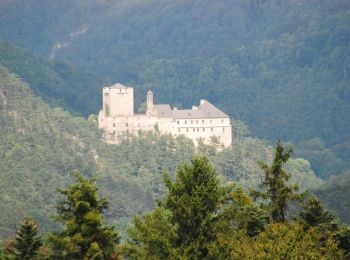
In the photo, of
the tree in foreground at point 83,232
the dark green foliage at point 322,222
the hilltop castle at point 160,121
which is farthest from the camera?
the hilltop castle at point 160,121

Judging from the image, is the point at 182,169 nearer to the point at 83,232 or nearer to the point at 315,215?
the point at 83,232

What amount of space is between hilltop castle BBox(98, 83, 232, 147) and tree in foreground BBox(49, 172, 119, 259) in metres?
64.7

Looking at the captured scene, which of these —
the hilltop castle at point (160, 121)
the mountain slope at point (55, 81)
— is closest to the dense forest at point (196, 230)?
the hilltop castle at point (160, 121)

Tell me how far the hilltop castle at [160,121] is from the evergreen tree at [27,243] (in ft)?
212

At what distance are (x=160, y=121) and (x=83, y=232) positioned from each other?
6603 cm

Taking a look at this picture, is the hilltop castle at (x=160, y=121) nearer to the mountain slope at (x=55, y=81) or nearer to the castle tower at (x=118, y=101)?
the castle tower at (x=118, y=101)

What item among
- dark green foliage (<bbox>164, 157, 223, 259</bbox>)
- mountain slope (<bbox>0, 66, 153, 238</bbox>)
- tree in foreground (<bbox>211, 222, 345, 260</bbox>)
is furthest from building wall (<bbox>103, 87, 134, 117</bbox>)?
tree in foreground (<bbox>211, 222, 345, 260</bbox>)

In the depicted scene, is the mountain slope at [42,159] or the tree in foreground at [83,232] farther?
the mountain slope at [42,159]

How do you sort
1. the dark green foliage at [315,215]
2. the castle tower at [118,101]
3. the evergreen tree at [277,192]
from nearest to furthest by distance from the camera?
the evergreen tree at [277,192], the dark green foliage at [315,215], the castle tower at [118,101]

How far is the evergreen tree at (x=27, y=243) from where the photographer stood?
25.9m

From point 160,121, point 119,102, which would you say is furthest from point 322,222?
point 119,102

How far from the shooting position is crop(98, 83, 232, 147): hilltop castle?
91.4 meters

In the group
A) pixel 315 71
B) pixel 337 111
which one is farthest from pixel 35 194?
pixel 315 71

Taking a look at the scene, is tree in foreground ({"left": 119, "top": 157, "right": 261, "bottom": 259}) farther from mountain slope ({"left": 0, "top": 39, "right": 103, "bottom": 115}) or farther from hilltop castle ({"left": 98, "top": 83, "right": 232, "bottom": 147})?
mountain slope ({"left": 0, "top": 39, "right": 103, "bottom": 115})
